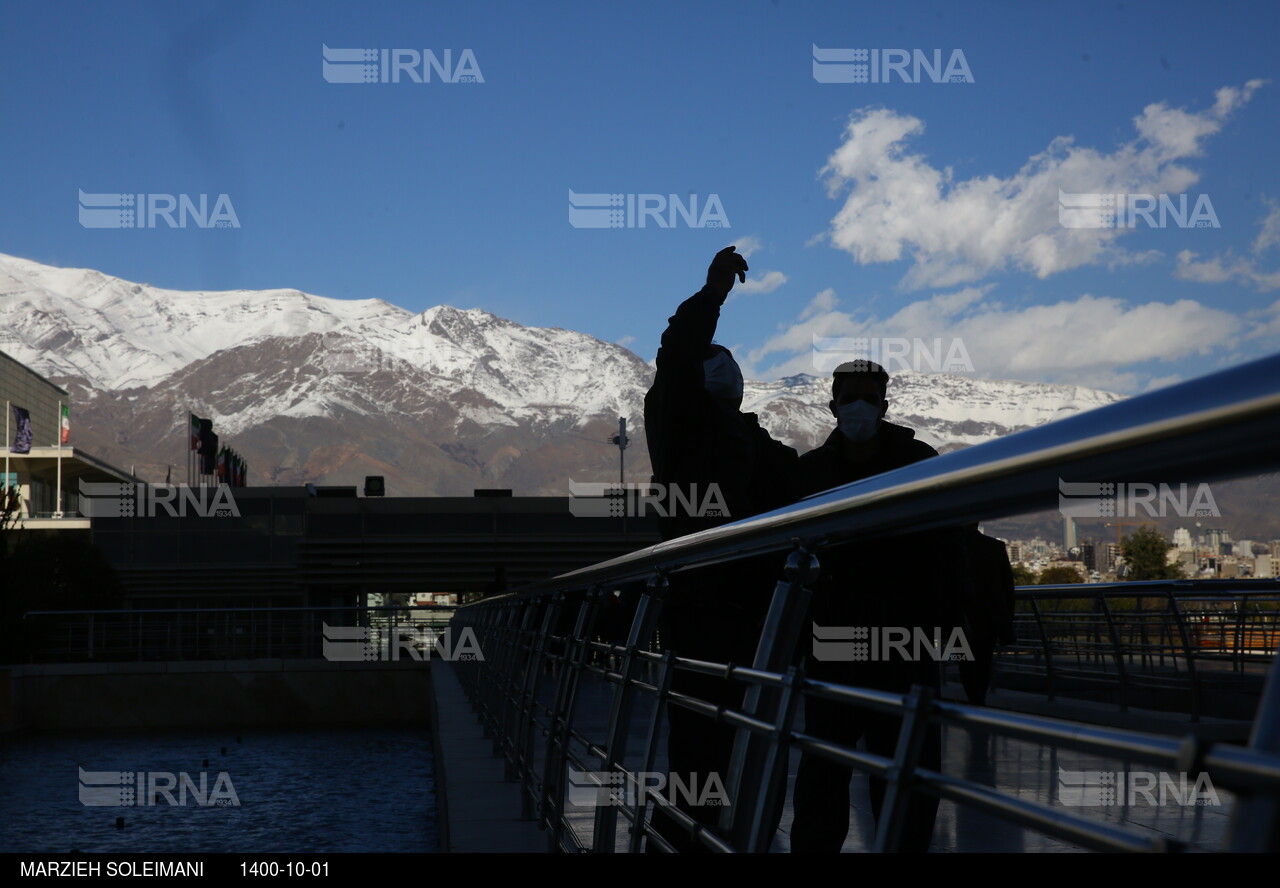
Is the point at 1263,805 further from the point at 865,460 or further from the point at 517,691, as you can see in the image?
the point at 517,691

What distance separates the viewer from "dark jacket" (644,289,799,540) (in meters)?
4.01

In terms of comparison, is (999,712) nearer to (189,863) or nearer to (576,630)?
(576,630)

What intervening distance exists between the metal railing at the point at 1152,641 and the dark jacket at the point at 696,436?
4.25 meters

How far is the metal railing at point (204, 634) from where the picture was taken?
2592 centimetres

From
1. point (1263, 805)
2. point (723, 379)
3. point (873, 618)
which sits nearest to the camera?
point (1263, 805)

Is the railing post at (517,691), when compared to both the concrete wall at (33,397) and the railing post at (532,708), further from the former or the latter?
the concrete wall at (33,397)

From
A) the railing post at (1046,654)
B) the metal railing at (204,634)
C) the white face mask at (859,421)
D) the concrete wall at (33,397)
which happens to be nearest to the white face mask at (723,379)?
the white face mask at (859,421)

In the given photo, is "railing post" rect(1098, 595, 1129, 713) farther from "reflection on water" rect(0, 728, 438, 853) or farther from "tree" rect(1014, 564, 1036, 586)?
"reflection on water" rect(0, 728, 438, 853)

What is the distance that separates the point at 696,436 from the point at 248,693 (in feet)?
76.2

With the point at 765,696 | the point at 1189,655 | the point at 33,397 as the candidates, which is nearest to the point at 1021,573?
the point at 1189,655

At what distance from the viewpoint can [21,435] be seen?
105 meters

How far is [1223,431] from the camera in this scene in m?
0.95

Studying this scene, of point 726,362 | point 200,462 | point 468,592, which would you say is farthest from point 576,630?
point 200,462

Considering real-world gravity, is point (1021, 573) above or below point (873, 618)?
below
